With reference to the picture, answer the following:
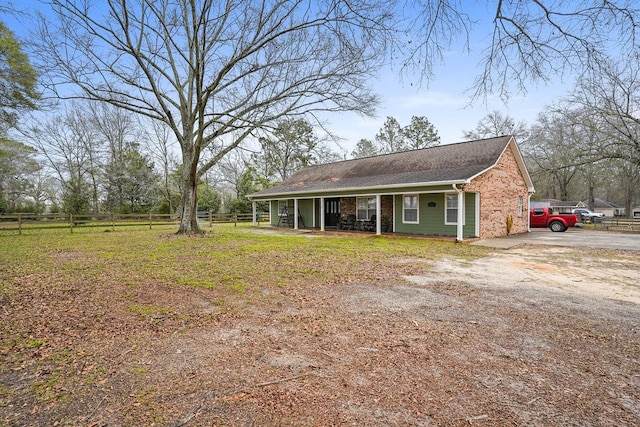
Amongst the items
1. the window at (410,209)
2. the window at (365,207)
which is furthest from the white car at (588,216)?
the window at (365,207)

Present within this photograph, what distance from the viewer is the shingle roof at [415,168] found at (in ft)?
45.5

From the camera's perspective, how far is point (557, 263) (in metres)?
8.16

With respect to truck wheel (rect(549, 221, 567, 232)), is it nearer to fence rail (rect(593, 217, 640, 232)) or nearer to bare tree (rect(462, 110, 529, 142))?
fence rail (rect(593, 217, 640, 232))

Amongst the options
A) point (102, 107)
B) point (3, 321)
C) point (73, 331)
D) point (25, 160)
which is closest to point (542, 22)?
point (73, 331)

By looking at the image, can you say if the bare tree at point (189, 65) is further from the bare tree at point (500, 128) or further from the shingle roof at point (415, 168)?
the bare tree at point (500, 128)

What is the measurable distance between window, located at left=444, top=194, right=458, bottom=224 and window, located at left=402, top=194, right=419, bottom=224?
1.46m

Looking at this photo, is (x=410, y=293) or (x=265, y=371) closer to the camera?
(x=265, y=371)

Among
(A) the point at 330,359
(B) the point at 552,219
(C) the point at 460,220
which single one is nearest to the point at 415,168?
(C) the point at 460,220

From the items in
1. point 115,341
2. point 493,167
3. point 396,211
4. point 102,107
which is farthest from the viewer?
point 102,107

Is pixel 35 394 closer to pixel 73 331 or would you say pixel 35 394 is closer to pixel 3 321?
pixel 73 331

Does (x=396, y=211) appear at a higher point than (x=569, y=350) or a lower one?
higher

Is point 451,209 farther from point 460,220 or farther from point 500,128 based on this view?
point 500,128

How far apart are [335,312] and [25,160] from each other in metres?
36.2

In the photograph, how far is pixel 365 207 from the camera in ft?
56.9
